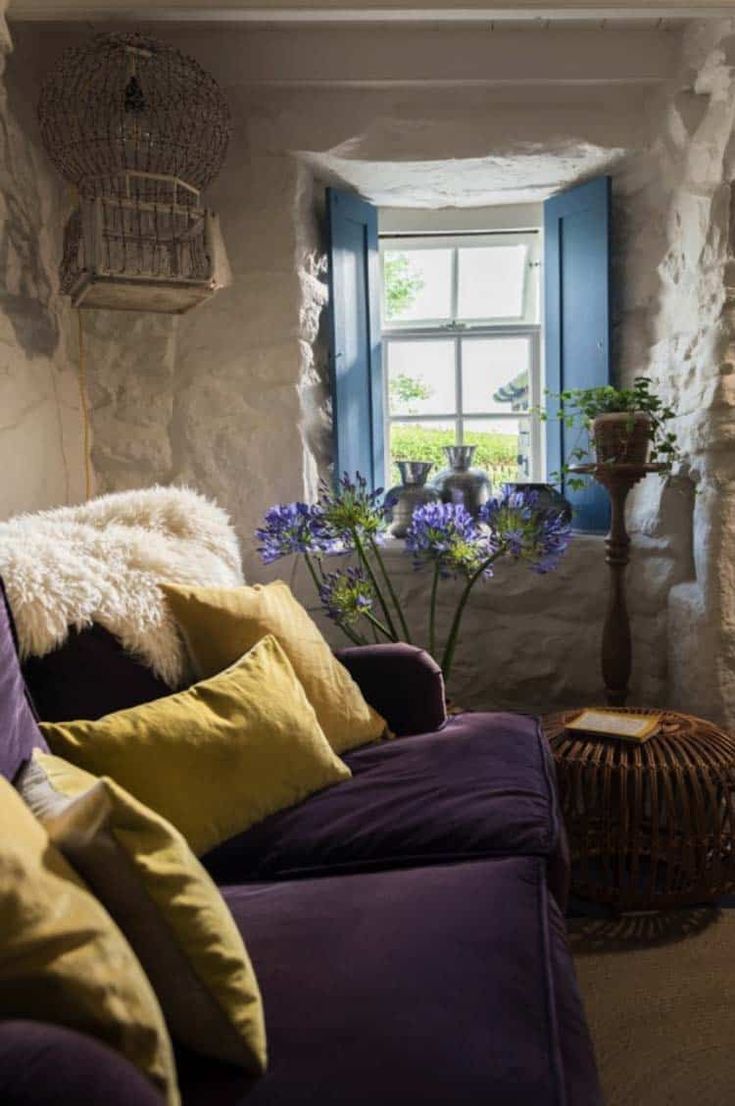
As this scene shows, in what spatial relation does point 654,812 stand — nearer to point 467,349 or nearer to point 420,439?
point 420,439

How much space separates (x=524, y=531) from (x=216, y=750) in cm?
110

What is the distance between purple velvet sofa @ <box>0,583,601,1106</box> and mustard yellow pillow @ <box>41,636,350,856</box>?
0.16 feet

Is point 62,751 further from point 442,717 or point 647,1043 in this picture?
point 647,1043

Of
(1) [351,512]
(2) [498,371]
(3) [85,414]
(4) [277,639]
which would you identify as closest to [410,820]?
(4) [277,639]

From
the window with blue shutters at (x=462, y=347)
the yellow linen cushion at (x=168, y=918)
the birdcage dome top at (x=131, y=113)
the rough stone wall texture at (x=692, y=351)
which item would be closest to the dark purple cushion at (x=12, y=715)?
the yellow linen cushion at (x=168, y=918)

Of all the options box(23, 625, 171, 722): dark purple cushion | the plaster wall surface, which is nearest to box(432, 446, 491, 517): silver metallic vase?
the plaster wall surface

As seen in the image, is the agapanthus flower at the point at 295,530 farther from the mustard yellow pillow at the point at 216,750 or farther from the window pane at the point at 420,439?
the window pane at the point at 420,439

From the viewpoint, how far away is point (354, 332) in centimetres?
314

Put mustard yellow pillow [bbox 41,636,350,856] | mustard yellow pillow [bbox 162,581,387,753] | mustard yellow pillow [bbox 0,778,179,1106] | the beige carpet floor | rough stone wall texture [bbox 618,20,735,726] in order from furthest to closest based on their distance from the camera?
rough stone wall texture [bbox 618,20,735,726] < mustard yellow pillow [bbox 162,581,387,753] < the beige carpet floor < mustard yellow pillow [bbox 41,636,350,856] < mustard yellow pillow [bbox 0,778,179,1106]

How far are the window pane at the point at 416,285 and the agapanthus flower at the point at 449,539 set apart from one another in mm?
1350

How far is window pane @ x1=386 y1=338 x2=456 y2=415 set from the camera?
11.1 feet

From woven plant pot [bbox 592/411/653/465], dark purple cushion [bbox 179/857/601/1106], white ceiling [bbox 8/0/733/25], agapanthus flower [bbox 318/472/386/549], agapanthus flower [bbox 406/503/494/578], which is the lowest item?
dark purple cushion [bbox 179/857/601/1106]

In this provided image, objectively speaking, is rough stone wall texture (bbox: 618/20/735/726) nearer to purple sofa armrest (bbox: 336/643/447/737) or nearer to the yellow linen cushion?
purple sofa armrest (bbox: 336/643/447/737)

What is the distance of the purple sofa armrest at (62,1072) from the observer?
590mm
